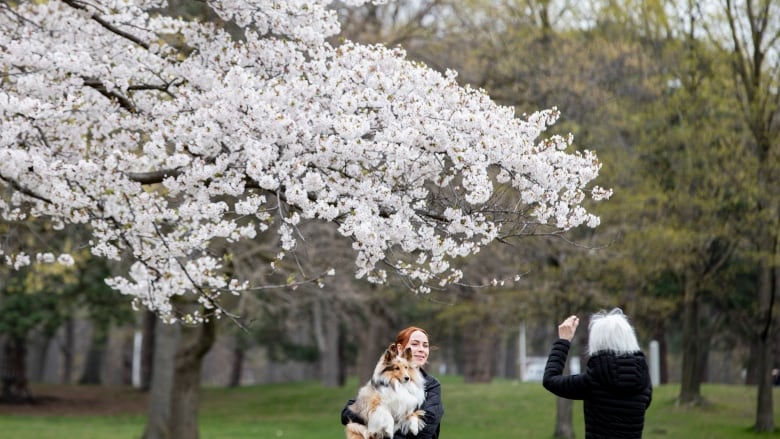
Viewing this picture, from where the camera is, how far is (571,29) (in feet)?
77.1

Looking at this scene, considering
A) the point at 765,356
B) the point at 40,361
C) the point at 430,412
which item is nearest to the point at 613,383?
the point at 430,412

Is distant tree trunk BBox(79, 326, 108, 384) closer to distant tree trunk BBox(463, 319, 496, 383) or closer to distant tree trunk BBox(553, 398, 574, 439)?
distant tree trunk BBox(463, 319, 496, 383)

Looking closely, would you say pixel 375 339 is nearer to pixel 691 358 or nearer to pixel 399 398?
pixel 691 358

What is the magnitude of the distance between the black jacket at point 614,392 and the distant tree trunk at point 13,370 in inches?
1269

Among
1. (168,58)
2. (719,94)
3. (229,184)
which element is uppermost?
(719,94)

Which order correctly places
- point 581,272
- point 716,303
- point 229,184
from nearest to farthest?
point 229,184
point 581,272
point 716,303

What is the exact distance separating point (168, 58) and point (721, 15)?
15.8 m

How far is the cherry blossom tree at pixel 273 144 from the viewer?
8297 millimetres

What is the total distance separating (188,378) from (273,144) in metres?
12.3

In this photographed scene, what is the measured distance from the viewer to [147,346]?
3778 centimetres

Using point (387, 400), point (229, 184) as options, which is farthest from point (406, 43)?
point (387, 400)

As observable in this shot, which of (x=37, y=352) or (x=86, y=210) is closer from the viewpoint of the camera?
(x=86, y=210)

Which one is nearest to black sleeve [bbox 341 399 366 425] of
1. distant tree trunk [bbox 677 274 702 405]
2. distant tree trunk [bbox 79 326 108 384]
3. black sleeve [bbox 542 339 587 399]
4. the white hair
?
black sleeve [bbox 542 339 587 399]

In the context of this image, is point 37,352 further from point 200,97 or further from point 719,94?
point 200,97
